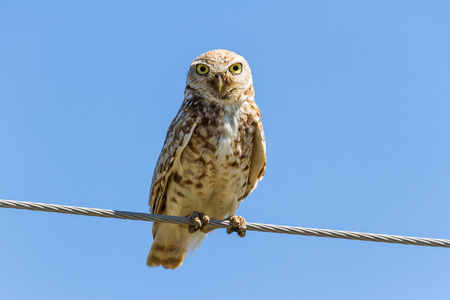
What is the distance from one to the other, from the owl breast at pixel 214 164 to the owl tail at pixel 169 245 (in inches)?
17.2

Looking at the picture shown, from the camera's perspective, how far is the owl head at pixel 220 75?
6637 mm

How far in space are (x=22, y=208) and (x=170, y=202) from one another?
2.27 meters

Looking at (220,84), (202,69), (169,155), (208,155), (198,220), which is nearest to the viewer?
(198,220)

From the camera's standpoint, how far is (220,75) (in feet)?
21.9

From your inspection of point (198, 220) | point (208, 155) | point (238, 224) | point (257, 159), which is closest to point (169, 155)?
point (208, 155)

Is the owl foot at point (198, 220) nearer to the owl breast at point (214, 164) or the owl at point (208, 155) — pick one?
the owl at point (208, 155)

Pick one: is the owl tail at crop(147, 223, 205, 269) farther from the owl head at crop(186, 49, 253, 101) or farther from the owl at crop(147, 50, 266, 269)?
the owl head at crop(186, 49, 253, 101)

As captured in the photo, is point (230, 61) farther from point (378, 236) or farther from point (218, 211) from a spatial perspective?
point (378, 236)

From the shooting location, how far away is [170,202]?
6.56 m

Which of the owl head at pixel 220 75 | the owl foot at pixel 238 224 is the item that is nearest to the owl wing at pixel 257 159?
the owl head at pixel 220 75

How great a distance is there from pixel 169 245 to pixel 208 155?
4.30 feet

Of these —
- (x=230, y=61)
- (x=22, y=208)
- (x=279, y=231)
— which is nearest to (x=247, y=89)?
(x=230, y=61)

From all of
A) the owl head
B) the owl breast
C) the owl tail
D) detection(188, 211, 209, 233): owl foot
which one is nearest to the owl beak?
the owl head

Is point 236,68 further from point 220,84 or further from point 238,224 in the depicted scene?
point 238,224
